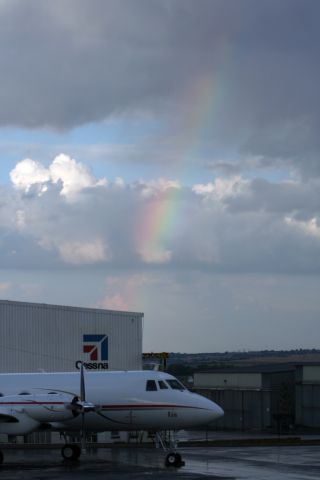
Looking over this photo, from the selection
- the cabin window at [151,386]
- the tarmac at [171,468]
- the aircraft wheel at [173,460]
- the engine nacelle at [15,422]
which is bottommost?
the tarmac at [171,468]

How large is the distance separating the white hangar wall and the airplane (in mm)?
14013

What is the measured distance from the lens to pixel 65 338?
53.2 m

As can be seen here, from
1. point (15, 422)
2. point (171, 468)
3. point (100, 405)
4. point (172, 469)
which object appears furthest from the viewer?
point (100, 405)

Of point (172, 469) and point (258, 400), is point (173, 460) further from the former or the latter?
point (258, 400)

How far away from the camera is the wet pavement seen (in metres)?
29.7

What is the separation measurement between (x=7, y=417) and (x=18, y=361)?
58.4 feet

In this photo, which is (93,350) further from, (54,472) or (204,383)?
(204,383)

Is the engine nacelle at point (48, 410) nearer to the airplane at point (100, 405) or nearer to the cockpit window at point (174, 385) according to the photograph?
the airplane at point (100, 405)

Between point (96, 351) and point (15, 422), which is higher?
point (96, 351)

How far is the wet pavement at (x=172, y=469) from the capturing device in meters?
29.7

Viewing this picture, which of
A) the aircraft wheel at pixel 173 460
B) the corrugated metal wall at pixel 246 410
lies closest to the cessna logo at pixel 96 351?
the aircraft wheel at pixel 173 460

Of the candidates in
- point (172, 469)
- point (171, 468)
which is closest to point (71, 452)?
point (171, 468)

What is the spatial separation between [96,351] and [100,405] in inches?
744

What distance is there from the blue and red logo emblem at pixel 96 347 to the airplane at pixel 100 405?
16.6m
